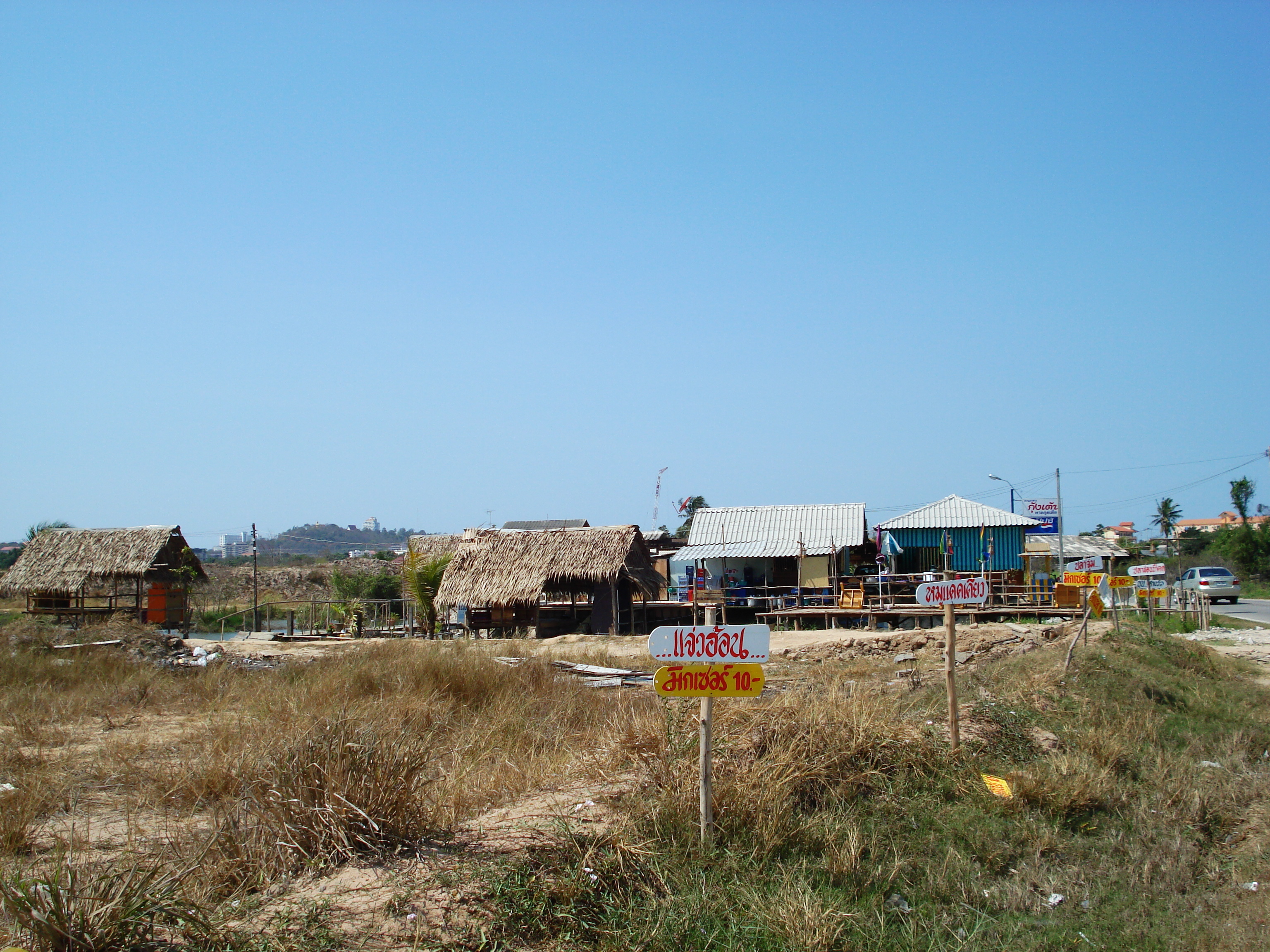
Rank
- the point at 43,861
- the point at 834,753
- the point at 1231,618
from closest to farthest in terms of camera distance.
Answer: the point at 43,861 < the point at 834,753 < the point at 1231,618

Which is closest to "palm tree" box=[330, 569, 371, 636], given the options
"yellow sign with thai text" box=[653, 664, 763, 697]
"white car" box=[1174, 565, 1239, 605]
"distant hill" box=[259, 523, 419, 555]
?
"yellow sign with thai text" box=[653, 664, 763, 697]

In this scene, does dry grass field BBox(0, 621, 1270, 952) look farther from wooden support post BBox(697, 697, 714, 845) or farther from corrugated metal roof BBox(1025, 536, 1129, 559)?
corrugated metal roof BBox(1025, 536, 1129, 559)

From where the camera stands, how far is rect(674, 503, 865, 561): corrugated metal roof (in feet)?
116

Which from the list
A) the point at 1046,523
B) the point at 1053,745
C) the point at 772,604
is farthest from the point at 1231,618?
the point at 1053,745

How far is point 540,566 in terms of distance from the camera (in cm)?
2955

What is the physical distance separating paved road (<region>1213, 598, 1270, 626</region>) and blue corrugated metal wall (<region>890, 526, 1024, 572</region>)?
647 centimetres

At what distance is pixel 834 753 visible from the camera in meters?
6.99

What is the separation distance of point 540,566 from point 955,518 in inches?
642

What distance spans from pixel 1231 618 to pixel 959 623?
24.6 feet

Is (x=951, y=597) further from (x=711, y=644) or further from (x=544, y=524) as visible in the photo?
(x=544, y=524)

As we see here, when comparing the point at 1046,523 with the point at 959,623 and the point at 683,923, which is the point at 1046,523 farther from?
the point at 683,923

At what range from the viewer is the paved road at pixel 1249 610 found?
89.3 feet

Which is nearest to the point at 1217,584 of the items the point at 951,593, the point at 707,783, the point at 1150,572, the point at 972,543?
the point at 972,543

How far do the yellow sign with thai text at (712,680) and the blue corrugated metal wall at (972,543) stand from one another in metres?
Answer: 29.5
